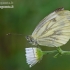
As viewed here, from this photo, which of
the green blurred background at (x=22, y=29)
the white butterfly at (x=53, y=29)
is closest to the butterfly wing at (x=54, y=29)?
the white butterfly at (x=53, y=29)

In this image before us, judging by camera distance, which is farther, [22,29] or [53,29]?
[22,29]

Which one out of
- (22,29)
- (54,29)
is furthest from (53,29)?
(22,29)

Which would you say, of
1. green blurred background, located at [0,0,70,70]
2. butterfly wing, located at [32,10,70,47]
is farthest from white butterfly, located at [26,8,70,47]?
green blurred background, located at [0,0,70,70]

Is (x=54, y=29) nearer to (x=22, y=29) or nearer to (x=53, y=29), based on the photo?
(x=53, y=29)

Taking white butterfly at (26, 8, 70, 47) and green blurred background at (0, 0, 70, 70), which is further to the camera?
green blurred background at (0, 0, 70, 70)

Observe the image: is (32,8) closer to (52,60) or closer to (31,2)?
(31,2)

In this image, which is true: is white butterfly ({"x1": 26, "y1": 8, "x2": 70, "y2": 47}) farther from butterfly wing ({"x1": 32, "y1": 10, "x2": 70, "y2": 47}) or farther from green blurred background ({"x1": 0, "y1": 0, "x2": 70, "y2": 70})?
green blurred background ({"x1": 0, "y1": 0, "x2": 70, "y2": 70})
